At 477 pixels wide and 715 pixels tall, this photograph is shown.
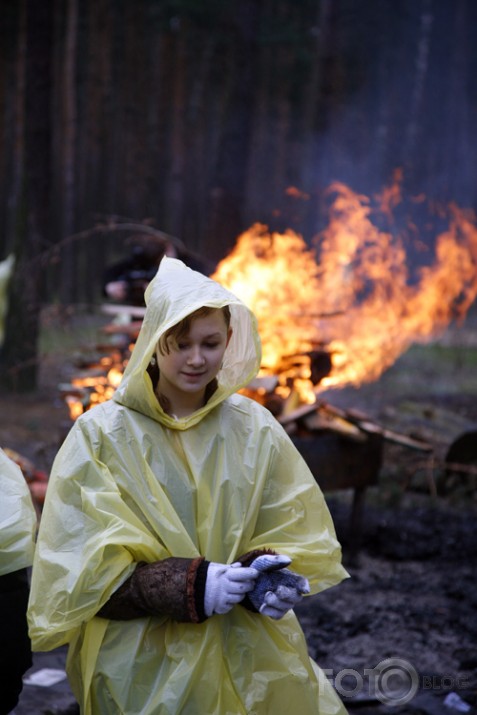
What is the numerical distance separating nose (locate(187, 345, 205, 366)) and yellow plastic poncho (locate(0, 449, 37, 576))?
796 mm

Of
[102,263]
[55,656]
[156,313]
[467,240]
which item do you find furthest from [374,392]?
[102,263]

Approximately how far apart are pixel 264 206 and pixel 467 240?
21024 millimetres

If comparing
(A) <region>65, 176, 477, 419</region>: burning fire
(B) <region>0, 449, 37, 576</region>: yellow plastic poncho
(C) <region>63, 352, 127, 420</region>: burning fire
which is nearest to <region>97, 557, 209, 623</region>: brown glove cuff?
(B) <region>0, 449, 37, 576</region>: yellow plastic poncho

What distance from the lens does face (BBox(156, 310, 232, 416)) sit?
111 inches

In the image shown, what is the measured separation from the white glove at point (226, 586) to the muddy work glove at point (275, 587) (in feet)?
0.13

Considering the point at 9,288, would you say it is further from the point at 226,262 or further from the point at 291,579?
the point at 291,579

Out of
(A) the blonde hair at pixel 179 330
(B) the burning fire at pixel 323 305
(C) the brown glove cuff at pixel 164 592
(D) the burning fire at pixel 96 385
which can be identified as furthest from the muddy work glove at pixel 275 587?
(D) the burning fire at pixel 96 385

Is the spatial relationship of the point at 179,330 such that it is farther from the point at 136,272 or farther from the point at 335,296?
the point at 335,296

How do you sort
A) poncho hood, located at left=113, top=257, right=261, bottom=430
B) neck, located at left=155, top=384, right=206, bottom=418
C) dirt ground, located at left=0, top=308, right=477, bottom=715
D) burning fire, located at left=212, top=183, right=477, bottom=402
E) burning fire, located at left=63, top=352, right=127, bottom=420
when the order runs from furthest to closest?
burning fire, located at left=212, top=183, right=477, bottom=402 < burning fire, located at left=63, top=352, right=127, bottom=420 < dirt ground, located at left=0, top=308, right=477, bottom=715 < neck, located at left=155, top=384, right=206, bottom=418 < poncho hood, located at left=113, top=257, right=261, bottom=430

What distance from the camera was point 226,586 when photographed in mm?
2492

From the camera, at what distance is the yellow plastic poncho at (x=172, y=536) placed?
259 cm

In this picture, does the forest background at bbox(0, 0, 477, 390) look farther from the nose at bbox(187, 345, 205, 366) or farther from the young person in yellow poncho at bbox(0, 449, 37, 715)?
the nose at bbox(187, 345, 205, 366)

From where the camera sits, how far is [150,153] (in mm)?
25797

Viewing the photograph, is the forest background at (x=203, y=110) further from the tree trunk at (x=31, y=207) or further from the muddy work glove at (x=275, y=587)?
the muddy work glove at (x=275, y=587)
